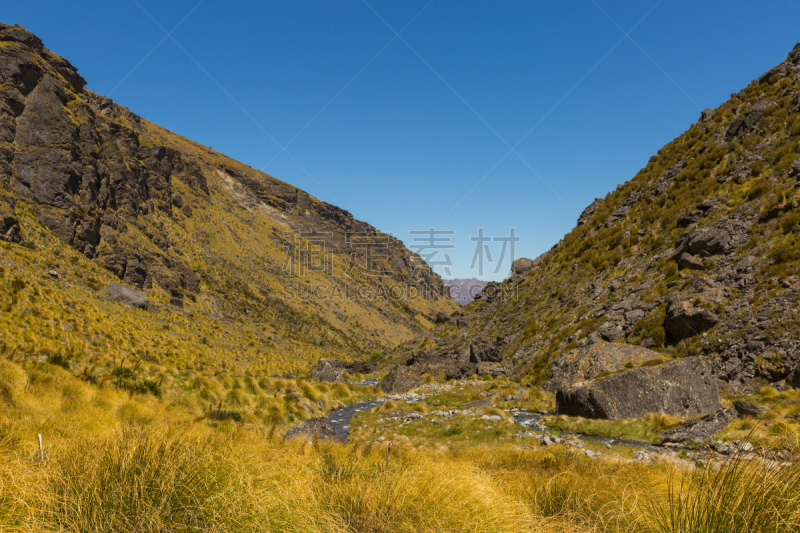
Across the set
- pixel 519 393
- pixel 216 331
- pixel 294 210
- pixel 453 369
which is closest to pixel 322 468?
pixel 519 393

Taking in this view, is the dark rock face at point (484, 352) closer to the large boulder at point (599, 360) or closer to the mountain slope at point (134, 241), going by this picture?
the large boulder at point (599, 360)

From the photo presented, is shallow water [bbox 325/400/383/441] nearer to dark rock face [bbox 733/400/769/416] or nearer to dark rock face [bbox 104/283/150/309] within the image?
dark rock face [bbox 733/400/769/416]

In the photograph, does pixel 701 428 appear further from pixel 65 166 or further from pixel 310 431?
pixel 65 166

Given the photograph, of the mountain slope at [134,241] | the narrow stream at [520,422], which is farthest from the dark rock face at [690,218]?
the mountain slope at [134,241]

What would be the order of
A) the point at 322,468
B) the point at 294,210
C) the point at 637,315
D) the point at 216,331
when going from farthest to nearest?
the point at 294,210 → the point at 216,331 → the point at 637,315 → the point at 322,468

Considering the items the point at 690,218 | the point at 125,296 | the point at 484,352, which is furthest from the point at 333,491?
the point at 125,296

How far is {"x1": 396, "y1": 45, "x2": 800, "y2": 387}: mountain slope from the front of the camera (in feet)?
42.7

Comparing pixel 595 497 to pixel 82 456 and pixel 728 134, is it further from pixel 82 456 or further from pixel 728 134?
pixel 728 134

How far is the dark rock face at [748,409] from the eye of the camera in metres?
8.97

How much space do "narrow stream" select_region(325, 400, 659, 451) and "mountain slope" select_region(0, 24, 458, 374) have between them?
38.0 ft

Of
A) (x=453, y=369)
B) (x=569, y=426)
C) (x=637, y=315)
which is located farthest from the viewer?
(x=453, y=369)

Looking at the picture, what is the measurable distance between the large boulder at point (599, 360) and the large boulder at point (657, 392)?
3.45 ft

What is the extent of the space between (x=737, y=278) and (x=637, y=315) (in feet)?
13.2

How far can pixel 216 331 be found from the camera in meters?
51.2
